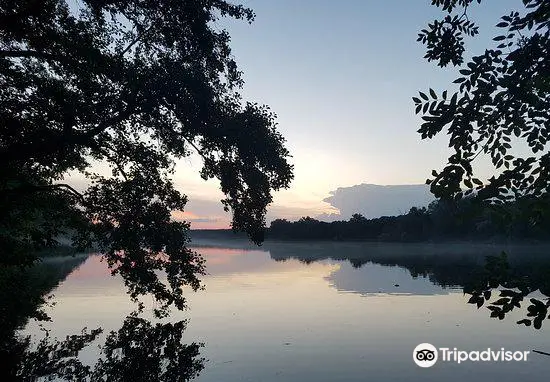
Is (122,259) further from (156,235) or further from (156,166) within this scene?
(156,166)

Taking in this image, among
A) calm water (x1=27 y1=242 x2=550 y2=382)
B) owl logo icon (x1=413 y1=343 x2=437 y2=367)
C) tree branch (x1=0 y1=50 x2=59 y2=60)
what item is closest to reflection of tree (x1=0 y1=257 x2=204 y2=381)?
calm water (x1=27 y1=242 x2=550 y2=382)

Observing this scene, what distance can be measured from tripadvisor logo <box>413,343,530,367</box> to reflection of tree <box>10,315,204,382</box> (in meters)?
8.12

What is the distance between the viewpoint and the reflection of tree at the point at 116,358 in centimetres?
1377

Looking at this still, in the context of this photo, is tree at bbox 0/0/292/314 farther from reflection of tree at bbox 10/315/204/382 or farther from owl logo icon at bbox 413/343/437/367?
owl logo icon at bbox 413/343/437/367

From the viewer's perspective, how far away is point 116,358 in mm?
15883

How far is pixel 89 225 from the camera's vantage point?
1731cm

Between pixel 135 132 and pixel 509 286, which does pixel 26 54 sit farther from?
pixel 509 286

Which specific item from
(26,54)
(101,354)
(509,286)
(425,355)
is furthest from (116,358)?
(509,286)

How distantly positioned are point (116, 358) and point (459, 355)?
42.3 ft

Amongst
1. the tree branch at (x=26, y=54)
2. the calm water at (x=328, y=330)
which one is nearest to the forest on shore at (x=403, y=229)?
the calm water at (x=328, y=330)

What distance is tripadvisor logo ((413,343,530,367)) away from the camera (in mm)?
15927

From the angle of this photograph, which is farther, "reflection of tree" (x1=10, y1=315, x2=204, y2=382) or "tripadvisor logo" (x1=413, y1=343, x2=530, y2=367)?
"tripadvisor logo" (x1=413, y1=343, x2=530, y2=367)

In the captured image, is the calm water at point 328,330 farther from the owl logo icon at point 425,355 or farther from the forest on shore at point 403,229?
the forest on shore at point 403,229

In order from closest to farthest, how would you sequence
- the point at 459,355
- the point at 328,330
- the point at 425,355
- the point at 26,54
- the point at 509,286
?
1. the point at 509,286
2. the point at 26,54
3. the point at 425,355
4. the point at 459,355
5. the point at 328,330
